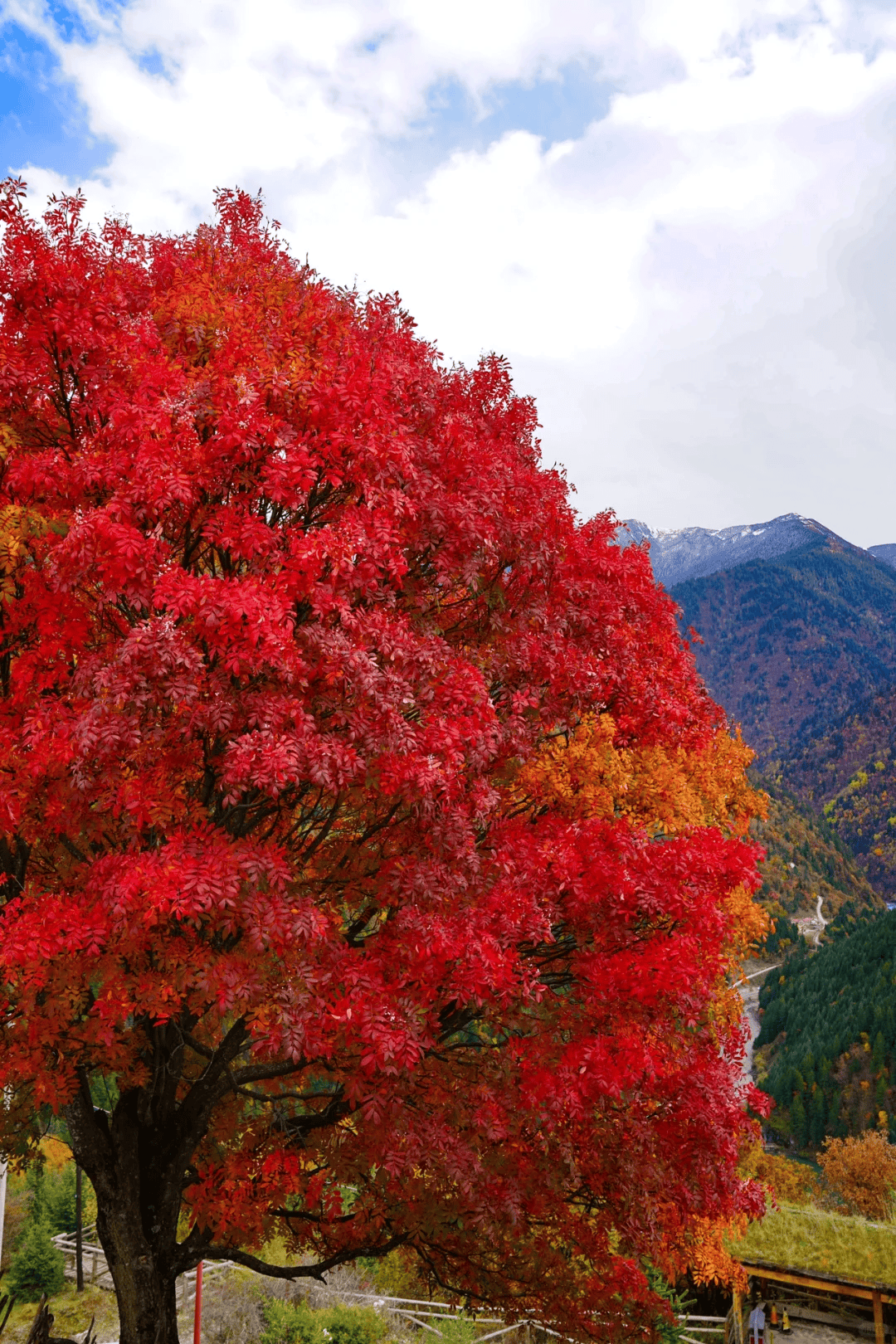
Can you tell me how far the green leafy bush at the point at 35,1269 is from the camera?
19.6m

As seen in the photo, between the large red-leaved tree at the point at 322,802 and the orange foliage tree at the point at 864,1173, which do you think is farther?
the orange foliage tree at the point at 864,1173

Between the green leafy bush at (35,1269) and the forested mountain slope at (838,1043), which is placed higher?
the green leafy bush at (35,1269)

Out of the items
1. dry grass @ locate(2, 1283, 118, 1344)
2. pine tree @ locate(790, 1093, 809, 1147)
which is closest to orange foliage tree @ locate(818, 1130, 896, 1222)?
pine tree @ locate(790, 1093, 809, 1147)

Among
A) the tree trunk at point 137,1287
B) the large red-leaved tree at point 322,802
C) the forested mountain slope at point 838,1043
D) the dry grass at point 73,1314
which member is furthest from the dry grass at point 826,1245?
the forested mountain slope at point 838,1043

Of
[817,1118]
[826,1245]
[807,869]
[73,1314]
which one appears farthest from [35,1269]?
[807,869]

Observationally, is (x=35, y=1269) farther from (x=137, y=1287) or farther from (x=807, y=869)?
(x=807, y=869)

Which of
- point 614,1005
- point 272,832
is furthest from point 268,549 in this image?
point 614,1005

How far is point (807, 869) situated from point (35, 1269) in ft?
534

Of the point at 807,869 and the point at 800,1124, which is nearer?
the point at 800,1124

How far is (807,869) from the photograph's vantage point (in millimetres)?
158375

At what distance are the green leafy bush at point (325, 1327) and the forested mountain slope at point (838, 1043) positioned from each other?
65884mm

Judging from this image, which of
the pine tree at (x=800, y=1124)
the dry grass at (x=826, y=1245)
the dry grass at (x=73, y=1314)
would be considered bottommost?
the pine tree at (x=800, y=1124)

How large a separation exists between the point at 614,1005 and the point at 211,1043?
5.19 m

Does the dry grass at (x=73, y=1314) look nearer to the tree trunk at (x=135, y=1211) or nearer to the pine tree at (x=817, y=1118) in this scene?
the tree trunk at (x=135, y=1211)
